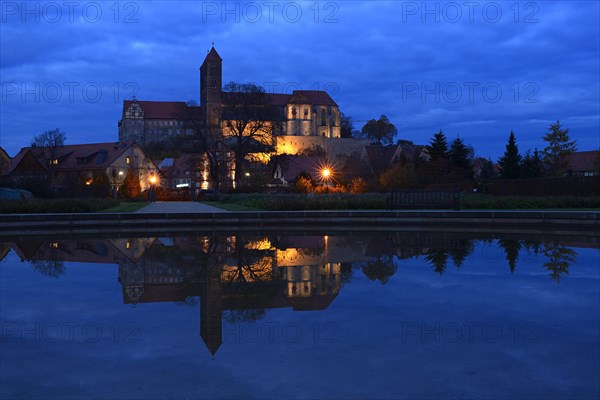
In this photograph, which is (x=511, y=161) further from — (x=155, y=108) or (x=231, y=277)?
(x=155, y=108)

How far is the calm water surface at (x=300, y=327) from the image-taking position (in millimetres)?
4602

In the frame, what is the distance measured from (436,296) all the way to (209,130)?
5473 cm

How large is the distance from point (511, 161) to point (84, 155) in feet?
192

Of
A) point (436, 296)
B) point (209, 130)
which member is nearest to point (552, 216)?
point (436, 296)

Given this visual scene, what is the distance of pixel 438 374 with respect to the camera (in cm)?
479

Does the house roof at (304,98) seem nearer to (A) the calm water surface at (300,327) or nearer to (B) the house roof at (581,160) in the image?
(B) the house roof at (581,160)

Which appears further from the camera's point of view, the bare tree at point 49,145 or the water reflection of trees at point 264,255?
the bare tree at point 49,145

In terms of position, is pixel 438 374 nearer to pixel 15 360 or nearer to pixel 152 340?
pixel 152 340

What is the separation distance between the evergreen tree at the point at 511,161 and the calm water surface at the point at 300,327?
46.2 meters

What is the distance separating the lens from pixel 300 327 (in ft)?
20.9

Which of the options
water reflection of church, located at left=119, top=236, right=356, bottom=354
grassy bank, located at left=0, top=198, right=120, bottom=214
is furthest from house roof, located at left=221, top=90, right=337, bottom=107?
water reflection of church, located at left=119, top=236, right=356, bottom=354

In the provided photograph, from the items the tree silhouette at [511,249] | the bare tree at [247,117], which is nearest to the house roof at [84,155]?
the bare tree at [247,117]

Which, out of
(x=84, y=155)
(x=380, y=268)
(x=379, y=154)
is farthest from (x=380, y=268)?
(x=84, y=155)

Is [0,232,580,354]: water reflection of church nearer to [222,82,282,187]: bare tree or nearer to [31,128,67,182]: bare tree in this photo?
[222,82,282,187]: bare tree
